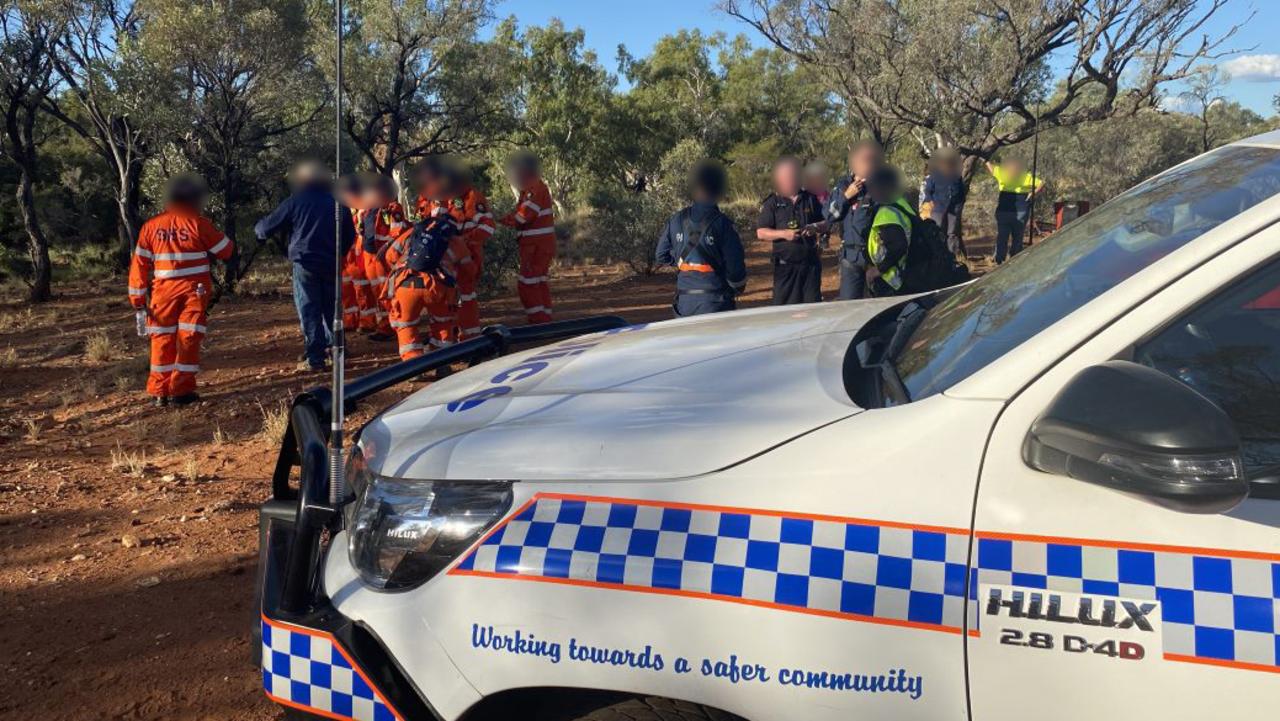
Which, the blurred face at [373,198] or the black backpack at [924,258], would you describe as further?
the blurred face at [373,198]

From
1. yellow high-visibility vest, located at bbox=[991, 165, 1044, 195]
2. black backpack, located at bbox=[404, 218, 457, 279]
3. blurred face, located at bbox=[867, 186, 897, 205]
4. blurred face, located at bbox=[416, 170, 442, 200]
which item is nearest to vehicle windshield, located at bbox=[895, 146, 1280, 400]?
blurred face, located at bbox=[867, 186, 897, 205]

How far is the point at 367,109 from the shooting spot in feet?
51.2

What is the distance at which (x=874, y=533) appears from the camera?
5.86 ft

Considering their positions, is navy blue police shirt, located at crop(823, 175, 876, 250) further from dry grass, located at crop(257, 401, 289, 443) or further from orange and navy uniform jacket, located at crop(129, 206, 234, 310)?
orange and navy uniform jacket, located at crop(129, 206, 234, 310)

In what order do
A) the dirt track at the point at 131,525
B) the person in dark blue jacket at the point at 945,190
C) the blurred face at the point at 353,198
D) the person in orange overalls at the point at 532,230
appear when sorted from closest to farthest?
the dirt track at the point at 131,525 < the blurred face at the point at 353,198 < the person in orange overalls at the point at 532,230 < the person in dark blue jacket at the point at 945,190

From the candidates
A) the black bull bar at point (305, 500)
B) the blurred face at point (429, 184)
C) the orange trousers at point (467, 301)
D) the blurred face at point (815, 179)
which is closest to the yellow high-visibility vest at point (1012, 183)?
the blurred face at point (815, 179)

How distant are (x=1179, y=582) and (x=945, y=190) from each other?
1326 cm

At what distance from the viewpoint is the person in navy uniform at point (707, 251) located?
A: 6789 millimetres

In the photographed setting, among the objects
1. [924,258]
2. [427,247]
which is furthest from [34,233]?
[924,258]

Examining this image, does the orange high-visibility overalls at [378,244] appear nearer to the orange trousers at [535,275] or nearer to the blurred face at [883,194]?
the orange trousers at [535,275]

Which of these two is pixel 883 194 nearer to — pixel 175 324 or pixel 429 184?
pixel 429 184

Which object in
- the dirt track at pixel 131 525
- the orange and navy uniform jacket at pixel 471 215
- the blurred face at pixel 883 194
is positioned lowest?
the dirt track at pixel 131 525

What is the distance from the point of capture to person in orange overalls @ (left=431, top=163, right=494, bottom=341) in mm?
9336

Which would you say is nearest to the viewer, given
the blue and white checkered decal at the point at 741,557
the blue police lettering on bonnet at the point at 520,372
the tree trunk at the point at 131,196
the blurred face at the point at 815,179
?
the blue and white checkered decal at the point at 741,557
